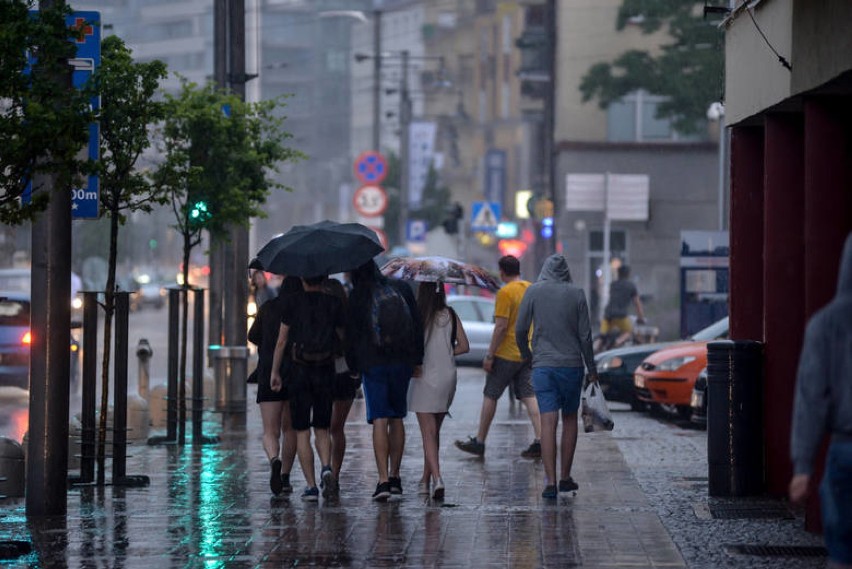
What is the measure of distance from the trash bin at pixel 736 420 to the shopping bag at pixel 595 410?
33.3 inches

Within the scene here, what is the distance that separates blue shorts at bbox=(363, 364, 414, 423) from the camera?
13.4m

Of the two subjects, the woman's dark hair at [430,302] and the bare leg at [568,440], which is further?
the woman's dark hair at [430,302]

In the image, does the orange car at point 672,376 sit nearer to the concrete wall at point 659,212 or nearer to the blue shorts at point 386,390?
the blue shorts at point 386,390

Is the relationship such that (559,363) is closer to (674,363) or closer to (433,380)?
(433,380)

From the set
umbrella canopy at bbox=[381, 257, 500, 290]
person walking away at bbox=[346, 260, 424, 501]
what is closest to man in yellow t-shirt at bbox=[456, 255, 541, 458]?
umbrella canopy at bbox=[381, 257, 500, 290]

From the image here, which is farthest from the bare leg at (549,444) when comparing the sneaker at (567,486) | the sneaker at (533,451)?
the sneaker at (533,451)

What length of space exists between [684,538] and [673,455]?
5.84m

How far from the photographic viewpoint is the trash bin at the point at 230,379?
22406 mm

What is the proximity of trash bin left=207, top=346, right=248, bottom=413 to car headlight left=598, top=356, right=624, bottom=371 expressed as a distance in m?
4.58

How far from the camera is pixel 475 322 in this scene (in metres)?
34.2

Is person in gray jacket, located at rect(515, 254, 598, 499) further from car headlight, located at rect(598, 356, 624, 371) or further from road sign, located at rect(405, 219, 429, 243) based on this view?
road sign, located at rect(405, 219, 429, 243)

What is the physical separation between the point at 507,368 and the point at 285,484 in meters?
3.61

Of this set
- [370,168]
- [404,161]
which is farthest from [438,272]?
[404,161]

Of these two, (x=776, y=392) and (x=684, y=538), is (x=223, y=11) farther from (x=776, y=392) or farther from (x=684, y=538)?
(x=684, y=538)
